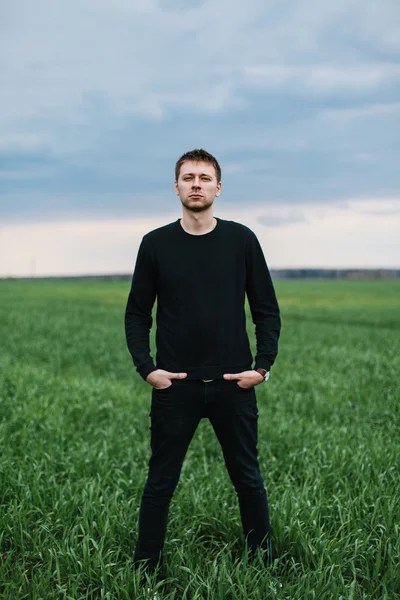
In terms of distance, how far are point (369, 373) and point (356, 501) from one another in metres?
7.68

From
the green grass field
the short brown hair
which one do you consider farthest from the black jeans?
the short brown hair

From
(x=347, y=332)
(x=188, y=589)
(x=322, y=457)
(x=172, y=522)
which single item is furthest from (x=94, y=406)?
(x=347, y=332)

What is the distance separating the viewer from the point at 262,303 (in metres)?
4.23

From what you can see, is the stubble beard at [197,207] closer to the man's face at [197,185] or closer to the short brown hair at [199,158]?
the man's face at [197,185]

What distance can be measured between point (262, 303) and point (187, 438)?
38.9 inches

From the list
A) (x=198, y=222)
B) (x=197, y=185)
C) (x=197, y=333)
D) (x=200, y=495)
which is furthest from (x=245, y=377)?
(x=200, y=495)

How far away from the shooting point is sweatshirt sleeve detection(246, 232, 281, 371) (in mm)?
4133

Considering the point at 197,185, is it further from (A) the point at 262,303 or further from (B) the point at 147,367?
(B) the point at 147,367

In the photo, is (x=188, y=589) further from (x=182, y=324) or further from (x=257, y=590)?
(x=182, y=324)

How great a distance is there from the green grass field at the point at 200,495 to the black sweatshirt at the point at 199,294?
137 centimetres

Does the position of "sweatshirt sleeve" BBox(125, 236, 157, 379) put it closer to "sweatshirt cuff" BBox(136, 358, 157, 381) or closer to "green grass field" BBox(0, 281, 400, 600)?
"sweatshirt cuff" BBox(136, 358, 157, 381)

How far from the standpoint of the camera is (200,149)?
13.1ft

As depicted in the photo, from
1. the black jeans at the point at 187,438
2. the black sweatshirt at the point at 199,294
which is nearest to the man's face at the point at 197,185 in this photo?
the black sweatshirt at the point at 199,294

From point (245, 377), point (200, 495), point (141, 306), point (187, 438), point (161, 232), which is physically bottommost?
point (200, 495)
